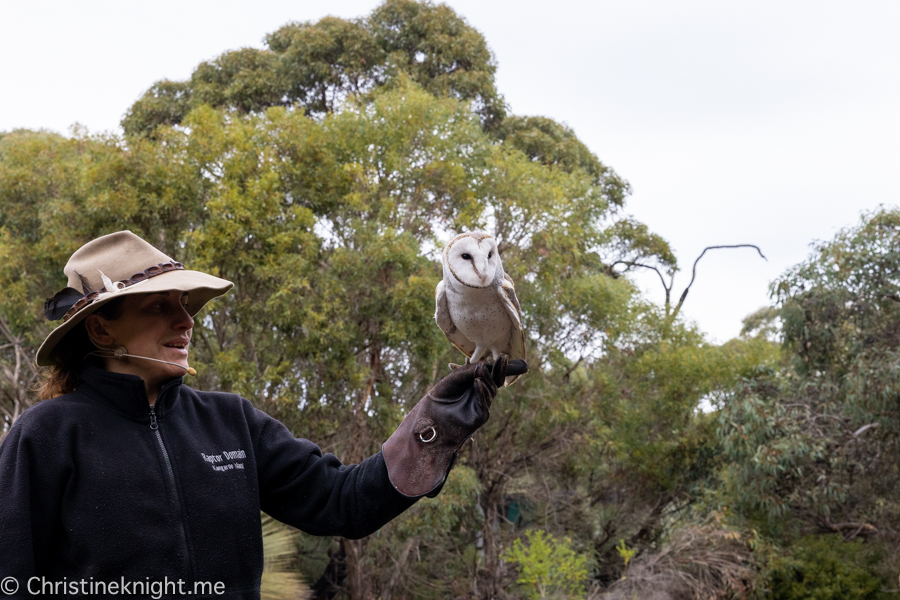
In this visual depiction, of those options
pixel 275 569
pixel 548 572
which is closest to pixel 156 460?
pixel 275 569

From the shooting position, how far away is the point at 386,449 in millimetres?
2012

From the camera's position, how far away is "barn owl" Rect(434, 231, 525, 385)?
2.12 m

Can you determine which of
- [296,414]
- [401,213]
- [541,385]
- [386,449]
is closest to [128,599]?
[386,449]

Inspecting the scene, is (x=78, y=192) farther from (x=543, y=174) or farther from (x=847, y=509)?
(x=847, y=509)

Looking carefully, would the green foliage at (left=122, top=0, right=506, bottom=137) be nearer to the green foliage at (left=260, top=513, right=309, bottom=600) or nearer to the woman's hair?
the green foliage at (left=260, top=513, right=309, bottom=600)

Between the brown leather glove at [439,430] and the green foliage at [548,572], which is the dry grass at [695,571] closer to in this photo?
the green foliage at [548,572]

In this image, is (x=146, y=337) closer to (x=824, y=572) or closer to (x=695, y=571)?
(x=695, y=571)

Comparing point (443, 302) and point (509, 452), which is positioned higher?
point (443, 302)

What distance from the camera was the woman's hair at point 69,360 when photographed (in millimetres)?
1956

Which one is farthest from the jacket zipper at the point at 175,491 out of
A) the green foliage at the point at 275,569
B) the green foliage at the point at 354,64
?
the green foliage at the point at 354,64

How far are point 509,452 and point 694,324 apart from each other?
4.14 meters
